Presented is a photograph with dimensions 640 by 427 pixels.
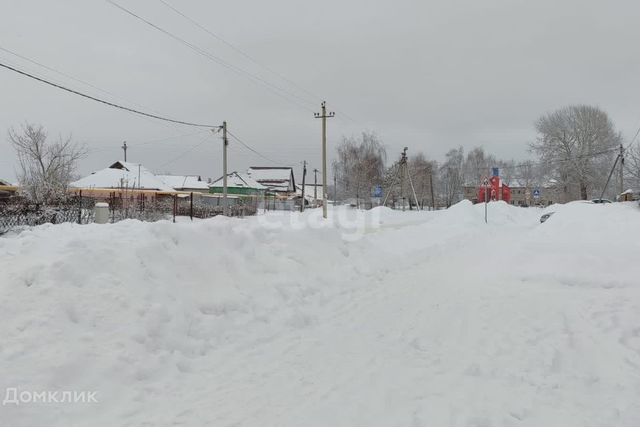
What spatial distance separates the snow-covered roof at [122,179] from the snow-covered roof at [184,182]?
17.3m

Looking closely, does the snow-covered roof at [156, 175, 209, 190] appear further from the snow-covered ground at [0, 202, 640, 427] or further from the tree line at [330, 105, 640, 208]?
the snow-covered ground at [0, 202, 640, 427]

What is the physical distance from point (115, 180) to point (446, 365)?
4653 cm

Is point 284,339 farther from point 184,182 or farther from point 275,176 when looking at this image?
point 275,176

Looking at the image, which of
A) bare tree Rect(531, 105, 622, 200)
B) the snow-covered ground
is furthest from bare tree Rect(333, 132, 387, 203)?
the snow-covered ground

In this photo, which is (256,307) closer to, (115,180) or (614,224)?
(614,224)

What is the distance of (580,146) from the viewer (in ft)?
177

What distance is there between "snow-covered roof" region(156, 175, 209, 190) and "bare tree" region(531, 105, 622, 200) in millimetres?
53936

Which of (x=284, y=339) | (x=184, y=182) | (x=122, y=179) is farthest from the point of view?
(x=184, y=182)

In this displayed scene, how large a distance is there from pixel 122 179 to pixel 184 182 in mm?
37040

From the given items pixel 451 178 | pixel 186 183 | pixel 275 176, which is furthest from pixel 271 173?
pixel 451 178

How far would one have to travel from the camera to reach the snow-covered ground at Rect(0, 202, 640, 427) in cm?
338

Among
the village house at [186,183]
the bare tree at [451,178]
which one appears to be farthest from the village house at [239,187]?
the bare tree at [451,178]

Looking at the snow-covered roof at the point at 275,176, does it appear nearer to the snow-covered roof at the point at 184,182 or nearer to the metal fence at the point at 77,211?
the snow-covered roof at the point at 184,182

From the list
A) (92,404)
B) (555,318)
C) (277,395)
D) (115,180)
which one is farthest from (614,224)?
(115,180)
